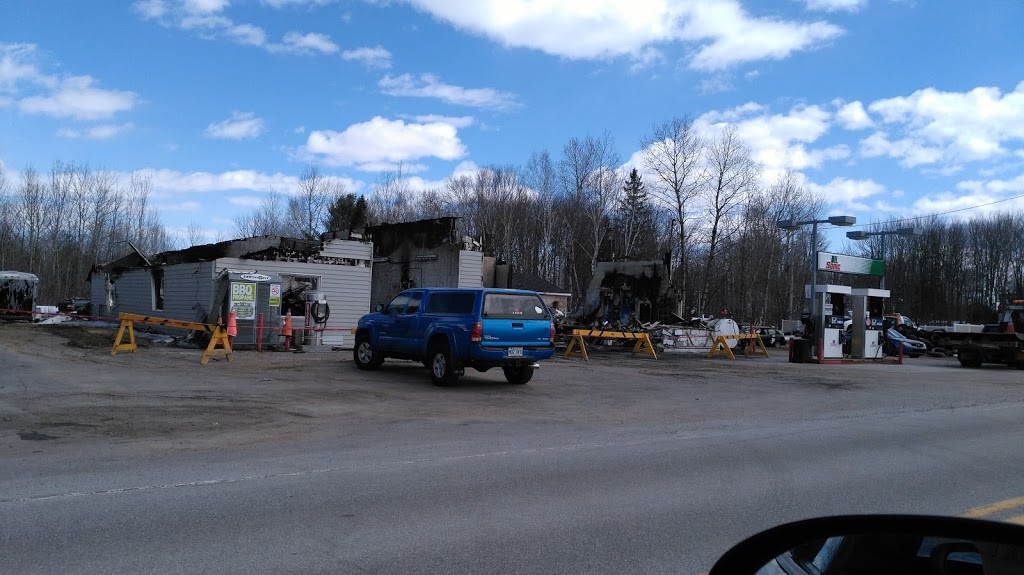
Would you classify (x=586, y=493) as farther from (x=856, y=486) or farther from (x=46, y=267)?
(x=46, y=267)

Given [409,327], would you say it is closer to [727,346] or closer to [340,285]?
[340,285]

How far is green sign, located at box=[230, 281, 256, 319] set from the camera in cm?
2145

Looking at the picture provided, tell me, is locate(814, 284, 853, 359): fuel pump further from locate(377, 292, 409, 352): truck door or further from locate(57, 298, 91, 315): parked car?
locate(57, 298, 91, 315): parked car

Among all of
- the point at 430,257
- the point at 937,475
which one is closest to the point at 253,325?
the point at 430,257

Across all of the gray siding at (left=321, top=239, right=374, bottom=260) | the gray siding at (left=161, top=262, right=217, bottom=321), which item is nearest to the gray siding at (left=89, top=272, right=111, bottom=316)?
the gray siding at (left=161, top=262, right=217, bottom=321)

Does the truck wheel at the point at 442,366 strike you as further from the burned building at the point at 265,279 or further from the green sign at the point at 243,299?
the green sign at the point at 243,299

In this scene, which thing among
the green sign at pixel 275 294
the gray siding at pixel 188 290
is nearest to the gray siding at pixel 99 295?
the gray siding at pixel 188 290

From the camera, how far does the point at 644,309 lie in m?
30.1

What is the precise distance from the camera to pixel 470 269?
2828cm

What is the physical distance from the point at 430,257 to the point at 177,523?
77.9ft

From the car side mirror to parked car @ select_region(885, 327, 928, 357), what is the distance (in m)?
32.2

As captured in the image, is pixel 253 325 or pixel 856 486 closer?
pixel 856 486

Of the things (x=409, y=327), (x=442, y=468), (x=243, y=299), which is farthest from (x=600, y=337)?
(x=442, y=468)

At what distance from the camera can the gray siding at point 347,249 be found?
25719 millimetres
